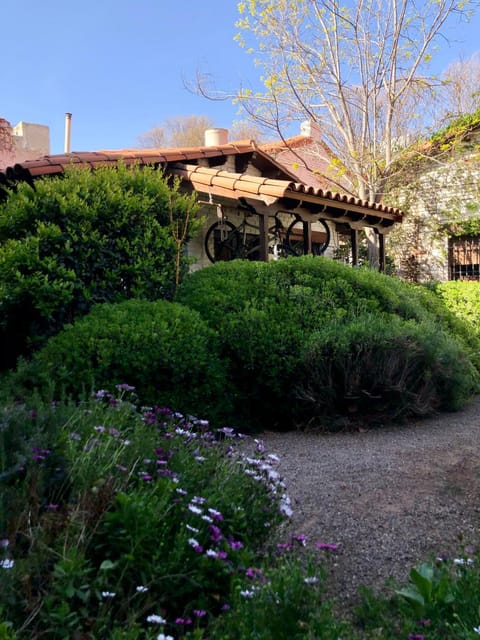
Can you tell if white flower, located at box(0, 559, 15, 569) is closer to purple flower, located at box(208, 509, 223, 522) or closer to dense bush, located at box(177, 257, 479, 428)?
purple flower, located at box(208, 509, 223, 522)

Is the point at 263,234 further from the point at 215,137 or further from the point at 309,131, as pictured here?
the point at 309,131

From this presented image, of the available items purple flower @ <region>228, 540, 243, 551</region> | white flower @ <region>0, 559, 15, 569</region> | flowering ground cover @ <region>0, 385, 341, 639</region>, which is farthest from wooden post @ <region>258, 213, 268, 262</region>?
white flower @ <region>0, 559, 15, 569</region>

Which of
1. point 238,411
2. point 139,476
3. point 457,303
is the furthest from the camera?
point 457,303

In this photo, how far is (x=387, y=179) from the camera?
16641 mm

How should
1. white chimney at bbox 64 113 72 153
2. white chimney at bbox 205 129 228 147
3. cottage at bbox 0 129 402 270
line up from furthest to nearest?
white chimney at bbox 64 113 72 153
white chimney at bbox 205 129 228 147
cottage at bbox 0 129 402 270

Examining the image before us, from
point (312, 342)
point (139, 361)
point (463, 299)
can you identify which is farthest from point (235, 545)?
point (463, 299)

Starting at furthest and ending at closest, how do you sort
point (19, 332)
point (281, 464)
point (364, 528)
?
1. point (19, 332)
2. point (281, 464)
3. point (364, 528)

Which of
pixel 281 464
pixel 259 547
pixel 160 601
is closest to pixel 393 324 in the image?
pixel 281 464

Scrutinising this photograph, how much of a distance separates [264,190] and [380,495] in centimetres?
594

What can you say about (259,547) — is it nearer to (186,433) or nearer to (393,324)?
(186,433)

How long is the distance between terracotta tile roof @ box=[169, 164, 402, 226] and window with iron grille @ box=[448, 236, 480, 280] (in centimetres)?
715

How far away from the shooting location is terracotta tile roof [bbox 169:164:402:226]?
8.56 metres

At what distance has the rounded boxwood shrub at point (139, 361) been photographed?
457 cm

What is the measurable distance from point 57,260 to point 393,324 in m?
3.47
